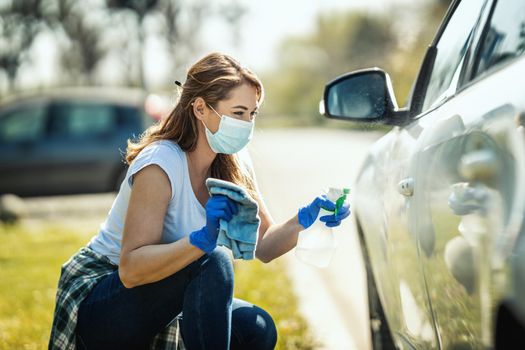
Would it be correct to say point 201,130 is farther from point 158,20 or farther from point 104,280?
point 158,20

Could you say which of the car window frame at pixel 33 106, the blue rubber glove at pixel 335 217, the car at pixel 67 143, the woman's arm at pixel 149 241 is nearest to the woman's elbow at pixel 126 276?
the woman's arm at pixel 149 241

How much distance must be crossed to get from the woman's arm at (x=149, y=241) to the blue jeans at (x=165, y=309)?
9 cm

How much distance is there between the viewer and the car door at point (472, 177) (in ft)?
5.27

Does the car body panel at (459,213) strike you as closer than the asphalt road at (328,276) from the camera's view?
Yes

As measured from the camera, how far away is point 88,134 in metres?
11.5

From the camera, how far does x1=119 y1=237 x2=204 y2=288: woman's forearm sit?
8.55ft

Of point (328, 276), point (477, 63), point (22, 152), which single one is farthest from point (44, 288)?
point (22, 152)

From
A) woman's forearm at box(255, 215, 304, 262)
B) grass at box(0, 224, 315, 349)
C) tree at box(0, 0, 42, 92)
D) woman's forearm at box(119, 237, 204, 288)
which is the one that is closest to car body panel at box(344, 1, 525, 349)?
woman's forearm at box(255, 215, 304, 262)

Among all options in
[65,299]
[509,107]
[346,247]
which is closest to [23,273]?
[346,247]

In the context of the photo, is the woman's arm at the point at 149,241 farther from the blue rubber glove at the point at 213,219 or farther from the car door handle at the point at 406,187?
the car door handle at the point at 406,187

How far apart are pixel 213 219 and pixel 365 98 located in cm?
79

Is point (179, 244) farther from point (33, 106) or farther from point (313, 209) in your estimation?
point (33, 106)

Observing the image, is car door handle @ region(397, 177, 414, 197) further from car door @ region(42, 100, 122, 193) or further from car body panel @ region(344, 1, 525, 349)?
car door @ region(42, 100, 122, 193)

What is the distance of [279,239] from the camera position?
10.2ft
